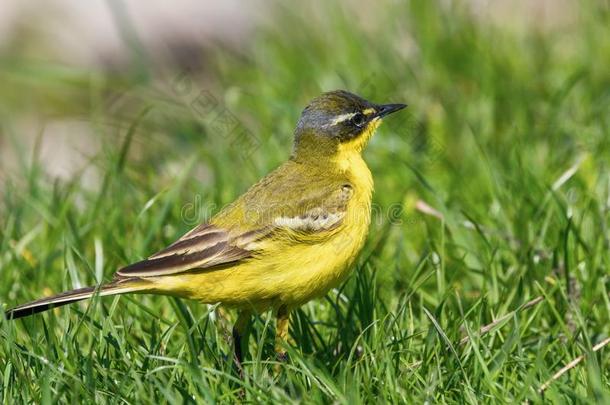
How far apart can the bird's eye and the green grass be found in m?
0.28

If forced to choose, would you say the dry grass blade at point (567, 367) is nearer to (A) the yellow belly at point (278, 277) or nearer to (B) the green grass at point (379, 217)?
(B) the green grass at point (379, 217)

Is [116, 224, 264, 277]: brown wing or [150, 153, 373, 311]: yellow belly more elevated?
[116, 224, 264, 277]: brown wing

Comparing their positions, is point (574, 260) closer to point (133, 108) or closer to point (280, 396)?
point (280, 396)

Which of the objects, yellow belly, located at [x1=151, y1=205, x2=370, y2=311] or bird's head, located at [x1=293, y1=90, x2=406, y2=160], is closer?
yellow belly, located at [x1=151, y1=205, x2=370, y2=311]

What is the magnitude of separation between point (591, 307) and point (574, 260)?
1.35ft

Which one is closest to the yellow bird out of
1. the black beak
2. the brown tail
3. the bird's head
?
the brown tail

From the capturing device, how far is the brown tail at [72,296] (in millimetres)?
4129

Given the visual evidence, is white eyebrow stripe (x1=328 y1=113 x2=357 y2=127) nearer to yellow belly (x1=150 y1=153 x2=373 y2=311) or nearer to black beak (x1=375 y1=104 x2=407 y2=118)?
black beak (x1=375 y1=104 x2=407 y2=118)

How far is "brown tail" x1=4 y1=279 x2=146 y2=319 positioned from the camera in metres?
4.13

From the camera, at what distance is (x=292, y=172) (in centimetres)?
505

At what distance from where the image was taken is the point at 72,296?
4168mm

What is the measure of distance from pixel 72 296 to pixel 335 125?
1.63 meters

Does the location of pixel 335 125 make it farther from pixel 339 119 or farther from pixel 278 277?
pixel 278 277

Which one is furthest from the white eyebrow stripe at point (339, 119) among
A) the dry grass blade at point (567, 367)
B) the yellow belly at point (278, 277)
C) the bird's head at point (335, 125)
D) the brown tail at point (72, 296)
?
the dry grass blade at point (567, 367)
